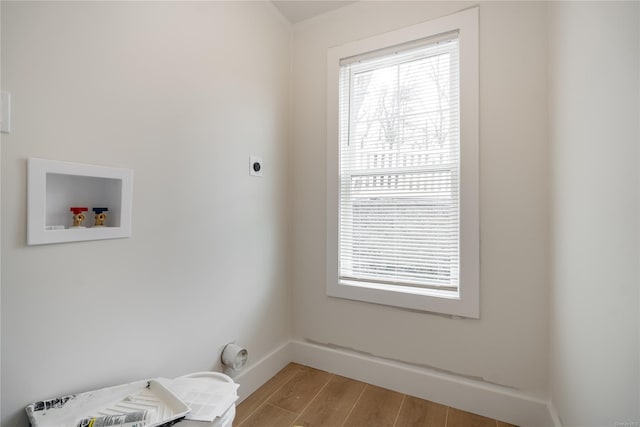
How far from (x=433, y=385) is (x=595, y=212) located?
→ 49.3 inches

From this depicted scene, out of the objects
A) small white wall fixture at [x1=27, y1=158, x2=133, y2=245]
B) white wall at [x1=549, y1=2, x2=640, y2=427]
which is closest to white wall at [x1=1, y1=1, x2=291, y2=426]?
small white wall fixture at [x1=27, y1=158, x2=133, y2=245]

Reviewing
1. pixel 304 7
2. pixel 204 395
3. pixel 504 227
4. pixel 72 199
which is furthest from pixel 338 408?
pixel 304 7

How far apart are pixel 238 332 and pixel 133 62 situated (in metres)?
1.44

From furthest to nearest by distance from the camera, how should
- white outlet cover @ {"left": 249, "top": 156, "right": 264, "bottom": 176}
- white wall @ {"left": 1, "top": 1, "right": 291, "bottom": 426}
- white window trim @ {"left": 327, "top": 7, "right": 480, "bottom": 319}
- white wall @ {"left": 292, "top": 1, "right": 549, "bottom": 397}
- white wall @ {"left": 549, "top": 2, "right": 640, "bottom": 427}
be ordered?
white outlet cover @ {"left": 249, "top": 156, "right": 264, "bottom": 176} → white window trim @ {"left": 327, "top": 7, "right": 480, "bottom": 319} → white wall @ {"left": 292, "top": 1, "right": 549, "bottom": 397} → white wall @ {"left": 1, "top": 1, "right": 291, "bottom": 426} → white wall @ {"left": 549, "top": 2, "right": 640, "bottom": 427}

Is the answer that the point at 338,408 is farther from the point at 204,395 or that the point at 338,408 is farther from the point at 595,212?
the point at 595,212

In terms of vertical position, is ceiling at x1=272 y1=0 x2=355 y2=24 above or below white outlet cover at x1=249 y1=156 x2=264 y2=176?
above

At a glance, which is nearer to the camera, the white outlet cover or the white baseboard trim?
the white baseboard trim

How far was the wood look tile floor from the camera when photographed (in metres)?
1.46

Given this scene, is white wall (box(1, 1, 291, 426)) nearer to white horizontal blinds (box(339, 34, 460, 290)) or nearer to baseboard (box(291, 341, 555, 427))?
baseboard (box(291, 341, 555, 427))

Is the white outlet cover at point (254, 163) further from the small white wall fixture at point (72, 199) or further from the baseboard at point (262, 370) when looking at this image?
the baseboard at point (262, 370)

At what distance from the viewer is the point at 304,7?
1.94 metres

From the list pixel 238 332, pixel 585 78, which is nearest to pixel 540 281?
pixel 585 78

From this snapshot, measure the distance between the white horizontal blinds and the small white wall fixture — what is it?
1257 mm

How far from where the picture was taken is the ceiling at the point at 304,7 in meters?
1.89
